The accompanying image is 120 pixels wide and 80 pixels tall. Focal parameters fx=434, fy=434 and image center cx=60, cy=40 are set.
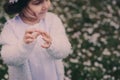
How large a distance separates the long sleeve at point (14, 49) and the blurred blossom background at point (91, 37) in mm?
1832

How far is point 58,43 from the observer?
146 inches

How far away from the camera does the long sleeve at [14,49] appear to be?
3.58 metres

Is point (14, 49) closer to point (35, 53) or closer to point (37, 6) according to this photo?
point (35, 53)

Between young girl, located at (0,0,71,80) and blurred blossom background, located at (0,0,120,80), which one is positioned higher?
young girl, located at (0,0,71,80)

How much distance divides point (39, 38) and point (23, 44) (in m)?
0.28

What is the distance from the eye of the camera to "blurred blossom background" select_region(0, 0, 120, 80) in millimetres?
6113

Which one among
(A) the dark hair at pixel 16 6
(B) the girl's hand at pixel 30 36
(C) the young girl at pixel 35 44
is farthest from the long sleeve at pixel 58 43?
(A) the dark hair at pixel 16 6

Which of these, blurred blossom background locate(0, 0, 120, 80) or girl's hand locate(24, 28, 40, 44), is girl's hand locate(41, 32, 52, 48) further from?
blurred blossom background locate(0, 0, 120, 80)

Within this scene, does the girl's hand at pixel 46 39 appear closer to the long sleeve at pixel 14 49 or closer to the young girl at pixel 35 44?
the young girl at pixel 35 44

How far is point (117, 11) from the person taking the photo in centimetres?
845

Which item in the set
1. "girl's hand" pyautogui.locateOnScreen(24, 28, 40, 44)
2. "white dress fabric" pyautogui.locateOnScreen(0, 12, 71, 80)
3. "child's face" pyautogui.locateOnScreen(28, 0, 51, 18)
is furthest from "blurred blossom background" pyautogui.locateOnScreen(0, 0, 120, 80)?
"girl's hand" pyautogui.locateOnScreen(24, 28, 40, 44)

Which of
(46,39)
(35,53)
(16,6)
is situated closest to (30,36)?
(46,39)

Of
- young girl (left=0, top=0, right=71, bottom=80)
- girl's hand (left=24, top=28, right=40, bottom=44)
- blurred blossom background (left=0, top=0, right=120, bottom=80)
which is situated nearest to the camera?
girl's hand (left=24, top=28, right=40, bottom=44)

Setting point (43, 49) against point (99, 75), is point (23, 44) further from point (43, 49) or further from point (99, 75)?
point (99, 75)
